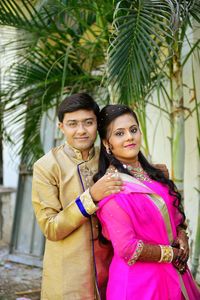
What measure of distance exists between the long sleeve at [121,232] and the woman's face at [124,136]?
249mm

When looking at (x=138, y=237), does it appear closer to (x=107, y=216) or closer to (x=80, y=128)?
(x=107, y=216)

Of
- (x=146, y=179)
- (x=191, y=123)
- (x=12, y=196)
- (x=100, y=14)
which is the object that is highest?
(x=100, y=14)

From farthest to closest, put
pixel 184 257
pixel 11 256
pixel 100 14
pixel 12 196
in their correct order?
pixel 12 196
pixel 11 256
pixel 100 14
pixel 184 257

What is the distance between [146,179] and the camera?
2.12 meters

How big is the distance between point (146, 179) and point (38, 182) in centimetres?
49

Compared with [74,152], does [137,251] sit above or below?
below

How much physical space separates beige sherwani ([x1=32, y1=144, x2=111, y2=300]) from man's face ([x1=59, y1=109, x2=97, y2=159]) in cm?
11

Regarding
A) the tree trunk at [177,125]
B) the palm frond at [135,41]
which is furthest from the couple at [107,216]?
the tree trunk at [177,125]

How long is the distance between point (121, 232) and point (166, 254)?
0.74ft

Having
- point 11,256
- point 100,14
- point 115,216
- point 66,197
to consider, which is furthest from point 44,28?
point 11,256

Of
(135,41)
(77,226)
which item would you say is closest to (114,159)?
(77,226)

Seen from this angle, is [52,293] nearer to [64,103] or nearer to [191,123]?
[64,103]

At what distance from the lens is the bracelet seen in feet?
6.43

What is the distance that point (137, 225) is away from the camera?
195 centimetres
